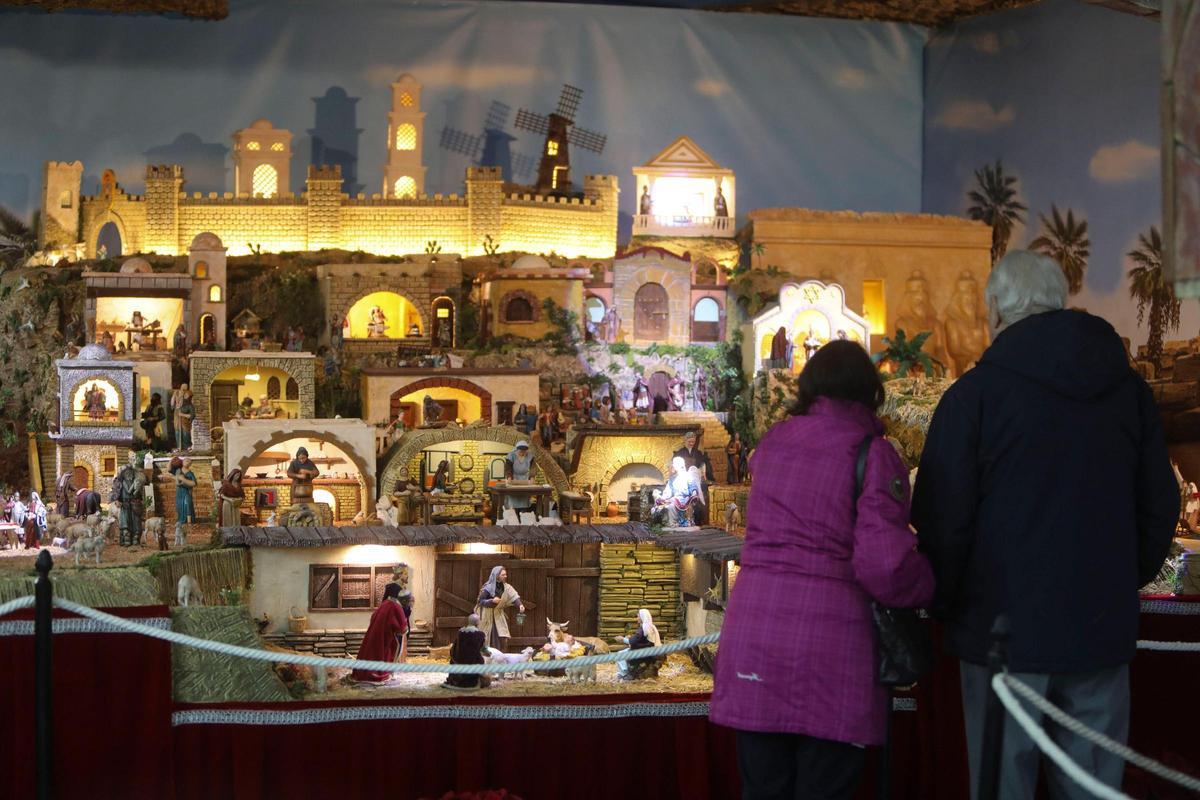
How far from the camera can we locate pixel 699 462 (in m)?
22.2

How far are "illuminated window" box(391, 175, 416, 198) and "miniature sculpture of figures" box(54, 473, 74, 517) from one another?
1183cm

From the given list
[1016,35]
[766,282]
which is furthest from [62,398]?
[1016,35]

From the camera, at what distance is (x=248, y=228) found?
3102cm

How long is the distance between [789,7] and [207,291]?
13234 mm

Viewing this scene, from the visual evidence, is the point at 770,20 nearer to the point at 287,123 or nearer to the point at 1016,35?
the point at 1016,35

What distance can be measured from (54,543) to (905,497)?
1570 cm

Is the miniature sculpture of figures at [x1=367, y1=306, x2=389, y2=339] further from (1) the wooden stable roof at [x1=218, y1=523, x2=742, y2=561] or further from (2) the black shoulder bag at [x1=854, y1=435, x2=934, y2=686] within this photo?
(2) the black shoulder bag at [x1=854, y1=435, x2=934, y2=686]

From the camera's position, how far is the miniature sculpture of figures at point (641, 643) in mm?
15188

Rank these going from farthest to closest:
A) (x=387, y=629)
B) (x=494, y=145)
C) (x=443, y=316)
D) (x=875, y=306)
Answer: (x=494, y=145) → (x=875, y=306) → (x=443, y=316) → (x=387, y=629)

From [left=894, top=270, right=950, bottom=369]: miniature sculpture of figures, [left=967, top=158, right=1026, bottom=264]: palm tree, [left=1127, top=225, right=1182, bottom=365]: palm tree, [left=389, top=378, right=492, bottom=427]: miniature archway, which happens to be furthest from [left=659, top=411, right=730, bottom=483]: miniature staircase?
[left=967, top=158, right=1026, bottom=264]: palm tree

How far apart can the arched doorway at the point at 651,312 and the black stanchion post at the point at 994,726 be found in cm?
2218

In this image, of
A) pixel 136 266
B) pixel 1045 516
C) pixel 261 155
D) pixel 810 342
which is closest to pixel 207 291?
pixel 136 266

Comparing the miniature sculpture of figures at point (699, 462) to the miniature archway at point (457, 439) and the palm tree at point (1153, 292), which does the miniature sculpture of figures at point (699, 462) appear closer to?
the miniature archway at point (457, 439)

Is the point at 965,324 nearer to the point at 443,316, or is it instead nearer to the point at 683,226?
the point at 683,226
